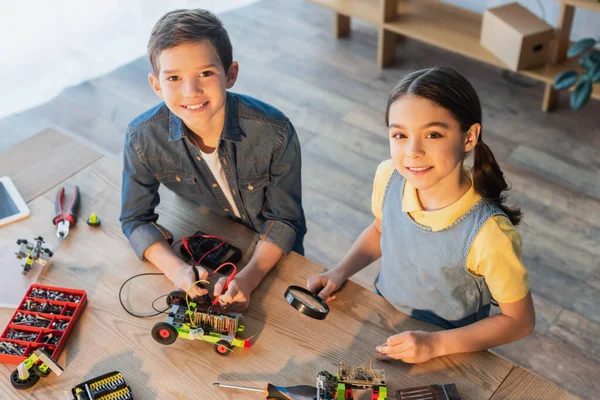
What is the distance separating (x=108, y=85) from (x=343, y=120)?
1290 millimetres

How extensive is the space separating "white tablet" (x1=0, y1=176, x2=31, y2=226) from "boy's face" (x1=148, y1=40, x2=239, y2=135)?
449 mm

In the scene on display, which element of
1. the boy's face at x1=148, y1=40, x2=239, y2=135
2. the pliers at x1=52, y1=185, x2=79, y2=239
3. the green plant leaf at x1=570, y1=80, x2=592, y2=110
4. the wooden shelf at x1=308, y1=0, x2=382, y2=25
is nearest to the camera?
the boy's face at x1=148, y1=40, x2=239, y2=135

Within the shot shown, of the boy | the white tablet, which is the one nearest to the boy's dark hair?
the boy

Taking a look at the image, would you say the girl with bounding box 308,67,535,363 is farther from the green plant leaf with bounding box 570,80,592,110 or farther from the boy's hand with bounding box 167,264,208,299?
the green plant leaf with bounding box 570,80,592,110

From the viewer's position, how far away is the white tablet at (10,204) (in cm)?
150

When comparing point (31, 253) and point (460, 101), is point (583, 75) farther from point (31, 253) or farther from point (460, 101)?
point (31, 253)

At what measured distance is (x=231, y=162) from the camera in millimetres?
1509

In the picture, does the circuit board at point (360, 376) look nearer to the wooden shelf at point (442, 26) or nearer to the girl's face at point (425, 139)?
the girl's face at point (425, 139)

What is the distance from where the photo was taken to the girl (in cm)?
117

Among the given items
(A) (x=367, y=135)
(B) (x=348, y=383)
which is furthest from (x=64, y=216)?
(A) (x=367, y=135)

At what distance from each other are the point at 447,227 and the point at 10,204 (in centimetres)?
101

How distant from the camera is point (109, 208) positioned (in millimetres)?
1534

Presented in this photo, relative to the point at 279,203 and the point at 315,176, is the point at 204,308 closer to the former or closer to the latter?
the point at 279,203

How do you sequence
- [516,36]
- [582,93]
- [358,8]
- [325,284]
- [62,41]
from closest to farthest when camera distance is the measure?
[325,284] < [582,93] < [516,36] < [62,41] < [358,8]
